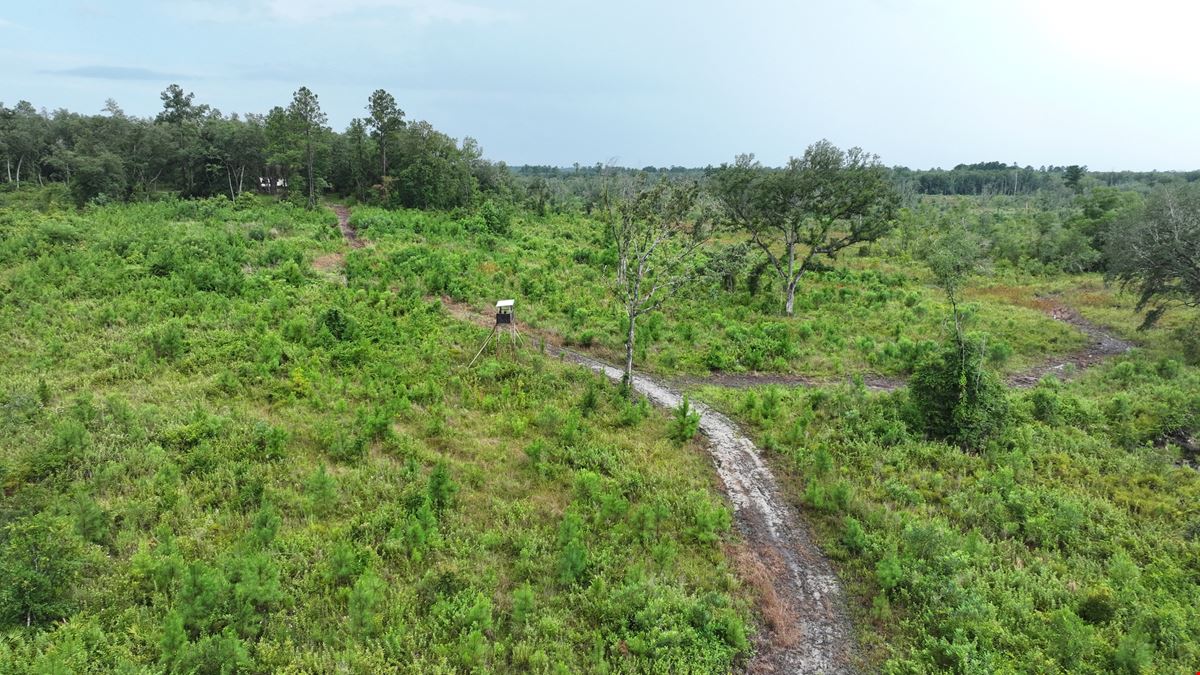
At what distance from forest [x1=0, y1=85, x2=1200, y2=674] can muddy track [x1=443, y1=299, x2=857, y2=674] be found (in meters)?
0.06

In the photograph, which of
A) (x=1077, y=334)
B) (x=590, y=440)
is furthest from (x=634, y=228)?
(x=1077, y=334)

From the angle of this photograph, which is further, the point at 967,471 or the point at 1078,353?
the point at 1078,353

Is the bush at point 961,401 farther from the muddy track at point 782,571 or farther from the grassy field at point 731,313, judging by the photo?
the grassy field at point 731,313

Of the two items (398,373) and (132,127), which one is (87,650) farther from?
(132,127)

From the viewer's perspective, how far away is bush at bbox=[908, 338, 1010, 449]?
543 inches

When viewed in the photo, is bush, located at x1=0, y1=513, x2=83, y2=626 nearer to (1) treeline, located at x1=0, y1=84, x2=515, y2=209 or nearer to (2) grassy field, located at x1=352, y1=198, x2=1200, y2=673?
(2) grassy field, located at x1=352, y1=198, x2=1200, y2=673

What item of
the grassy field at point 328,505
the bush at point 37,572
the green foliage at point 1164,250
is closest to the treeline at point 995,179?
the green foliage at point 1164,250

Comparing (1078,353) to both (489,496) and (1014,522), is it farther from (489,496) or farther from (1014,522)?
(489,496)

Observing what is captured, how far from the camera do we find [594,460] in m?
12.7

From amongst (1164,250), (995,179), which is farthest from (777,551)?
(995,179)

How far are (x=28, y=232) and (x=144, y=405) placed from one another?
20.9 metres

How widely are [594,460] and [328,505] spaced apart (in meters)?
5.44

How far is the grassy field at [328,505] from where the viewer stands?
758 centimetres

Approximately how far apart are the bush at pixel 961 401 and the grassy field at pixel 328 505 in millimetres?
6546
